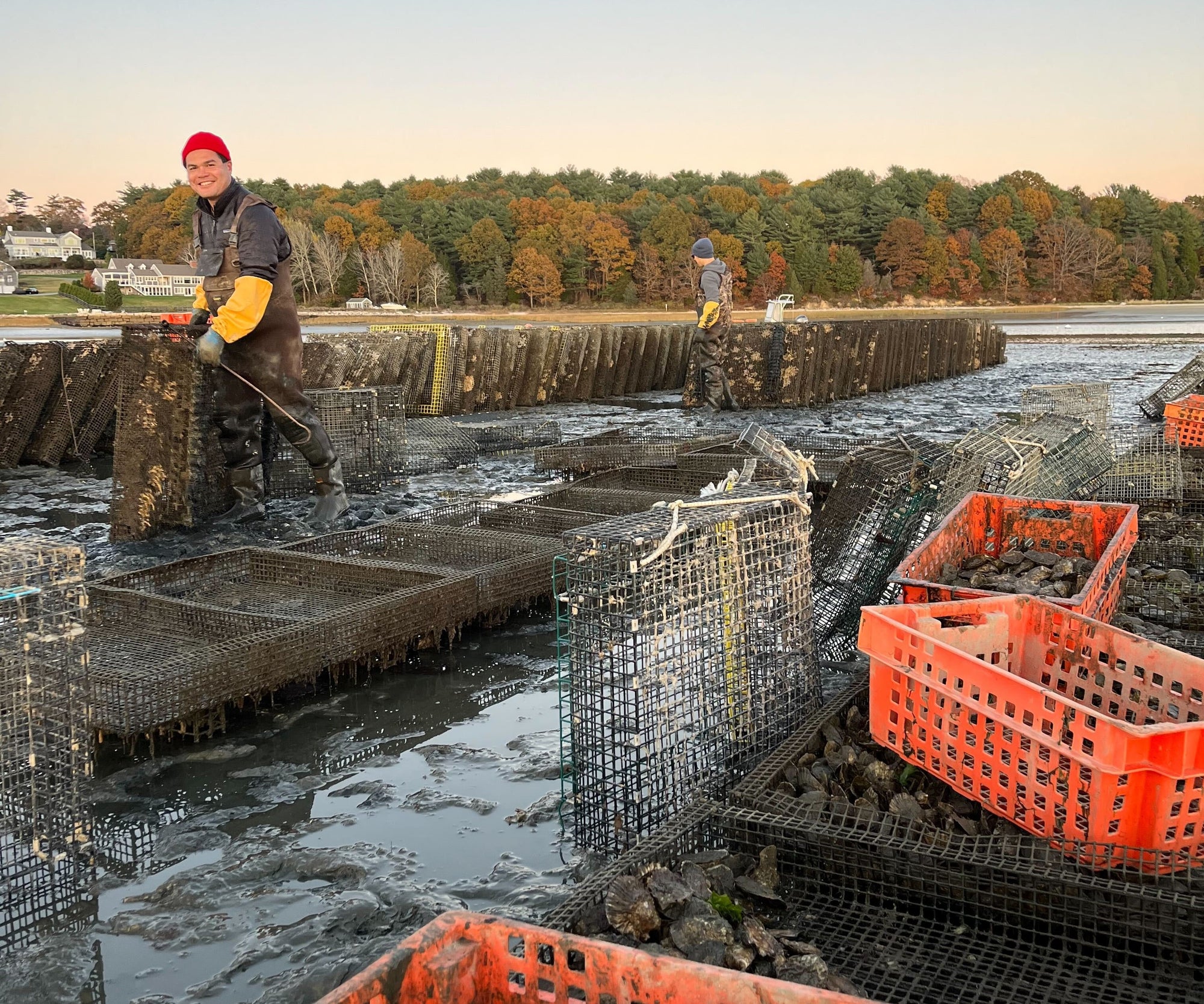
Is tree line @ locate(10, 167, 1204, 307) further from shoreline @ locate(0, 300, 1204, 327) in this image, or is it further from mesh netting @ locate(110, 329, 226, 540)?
mesh netting @ locate(110, 329, 226, 540)

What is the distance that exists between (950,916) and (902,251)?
396 ft

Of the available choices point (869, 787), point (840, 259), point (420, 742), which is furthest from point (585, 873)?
point (840, 259)

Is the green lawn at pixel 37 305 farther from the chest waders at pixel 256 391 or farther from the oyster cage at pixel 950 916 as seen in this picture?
the oyster cage at pixel 950 916

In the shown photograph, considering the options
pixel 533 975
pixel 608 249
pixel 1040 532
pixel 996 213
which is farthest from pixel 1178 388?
pixel 996 213

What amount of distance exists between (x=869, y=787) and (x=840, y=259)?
385 feet

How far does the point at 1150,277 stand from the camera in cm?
12125

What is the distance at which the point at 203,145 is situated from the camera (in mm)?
8273

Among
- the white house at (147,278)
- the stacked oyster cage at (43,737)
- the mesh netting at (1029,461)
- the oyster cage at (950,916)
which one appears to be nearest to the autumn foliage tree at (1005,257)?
the white house at (147,278)

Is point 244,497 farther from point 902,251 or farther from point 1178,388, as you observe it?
point 902,251

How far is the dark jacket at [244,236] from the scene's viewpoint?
336 inches

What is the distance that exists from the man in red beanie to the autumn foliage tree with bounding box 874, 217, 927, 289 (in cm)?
11555

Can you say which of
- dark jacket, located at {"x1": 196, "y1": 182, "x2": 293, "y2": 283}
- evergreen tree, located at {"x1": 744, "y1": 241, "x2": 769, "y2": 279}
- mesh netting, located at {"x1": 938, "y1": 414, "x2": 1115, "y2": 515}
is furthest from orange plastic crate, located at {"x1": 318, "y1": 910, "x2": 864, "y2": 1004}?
evergreen tree, located at {"x1": 744, "y1": 241, "x2": 769, "y2": 279}

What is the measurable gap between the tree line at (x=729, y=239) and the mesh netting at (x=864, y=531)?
99.6 metres

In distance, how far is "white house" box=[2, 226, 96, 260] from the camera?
6078 inches
